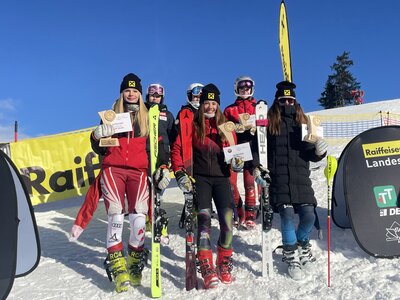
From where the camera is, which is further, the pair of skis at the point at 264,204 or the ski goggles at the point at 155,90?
the ski goggles at the point at 155,90

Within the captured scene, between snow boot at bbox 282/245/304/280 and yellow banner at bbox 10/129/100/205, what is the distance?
5336 millimetres

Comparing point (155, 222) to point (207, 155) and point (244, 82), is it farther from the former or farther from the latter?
point (244, 82)

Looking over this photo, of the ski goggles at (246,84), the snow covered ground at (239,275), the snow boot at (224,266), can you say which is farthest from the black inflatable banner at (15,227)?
the ski goggles at (246,84)

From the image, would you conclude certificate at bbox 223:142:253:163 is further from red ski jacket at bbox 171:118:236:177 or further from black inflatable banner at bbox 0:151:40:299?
black inflatable banner at bbox 0:151:40:299

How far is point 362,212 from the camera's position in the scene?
413 cm

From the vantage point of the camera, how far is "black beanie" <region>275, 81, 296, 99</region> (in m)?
4.23

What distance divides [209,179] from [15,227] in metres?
2.00

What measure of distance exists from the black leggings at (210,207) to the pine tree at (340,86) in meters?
51.9

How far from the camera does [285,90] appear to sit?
4238 mm

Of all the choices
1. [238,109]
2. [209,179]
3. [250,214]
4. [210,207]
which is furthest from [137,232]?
[238,109]

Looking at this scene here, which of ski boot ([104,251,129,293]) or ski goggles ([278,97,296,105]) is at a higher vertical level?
ski goggles ([278,97,296,105])

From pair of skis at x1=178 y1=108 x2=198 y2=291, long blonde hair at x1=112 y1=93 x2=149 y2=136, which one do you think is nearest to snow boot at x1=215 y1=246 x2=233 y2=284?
pair of skis at x1=178 y1=108 x2=198 y2=291

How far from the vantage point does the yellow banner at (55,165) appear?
778 centimetres

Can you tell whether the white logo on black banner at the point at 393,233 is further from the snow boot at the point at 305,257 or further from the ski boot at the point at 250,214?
the ski boot at the point at 250,214
